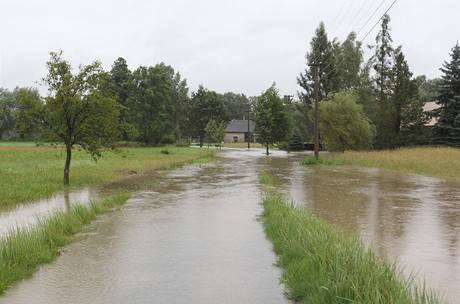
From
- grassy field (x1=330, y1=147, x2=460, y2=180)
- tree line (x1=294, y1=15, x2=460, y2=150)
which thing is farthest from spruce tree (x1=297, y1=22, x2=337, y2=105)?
grassy field (x1=330, y1=147, x2=460, y2=180)

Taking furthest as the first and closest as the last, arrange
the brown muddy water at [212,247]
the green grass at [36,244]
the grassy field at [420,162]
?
1. the grassy field at [420,162]
2. the green grass at [36,244]
3. the brown muddy water at [212,247]

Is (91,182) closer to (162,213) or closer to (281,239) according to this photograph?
(162,213)

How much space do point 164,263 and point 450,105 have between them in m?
42.7

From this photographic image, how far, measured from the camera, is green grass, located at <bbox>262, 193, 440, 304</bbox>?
4734 millimetres

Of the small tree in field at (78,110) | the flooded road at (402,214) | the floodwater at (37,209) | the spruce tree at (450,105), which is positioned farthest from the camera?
the spruce tree at (450,105)

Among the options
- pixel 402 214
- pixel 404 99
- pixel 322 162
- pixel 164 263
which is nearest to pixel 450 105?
pixel 404 99

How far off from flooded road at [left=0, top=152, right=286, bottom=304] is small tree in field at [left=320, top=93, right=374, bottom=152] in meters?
33.7

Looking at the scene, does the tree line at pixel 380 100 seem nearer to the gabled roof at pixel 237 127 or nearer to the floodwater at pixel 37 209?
the floodwater at pixel 37 209

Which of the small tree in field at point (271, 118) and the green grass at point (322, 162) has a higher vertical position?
the small tree in field at point (271, 118)

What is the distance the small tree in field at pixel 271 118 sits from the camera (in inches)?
2169

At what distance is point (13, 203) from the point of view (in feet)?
46.5

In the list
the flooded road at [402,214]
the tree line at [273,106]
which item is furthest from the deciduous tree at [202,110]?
the flooded road at [402,214]

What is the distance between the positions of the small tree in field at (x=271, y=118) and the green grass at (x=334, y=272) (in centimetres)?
4665

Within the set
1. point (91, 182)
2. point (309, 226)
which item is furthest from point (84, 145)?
point (309, 226)
